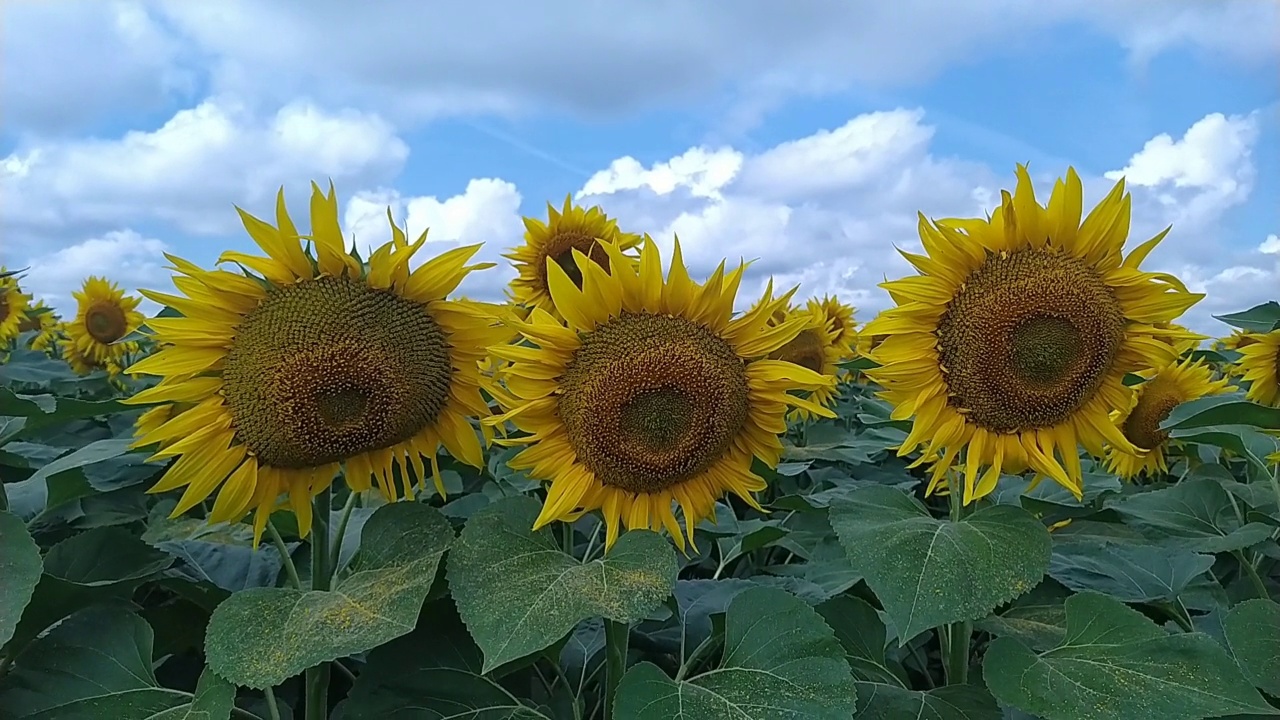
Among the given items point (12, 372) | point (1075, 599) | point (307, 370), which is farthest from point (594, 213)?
point (1075, 599)

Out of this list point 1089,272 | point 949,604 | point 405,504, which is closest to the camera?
point 949,604

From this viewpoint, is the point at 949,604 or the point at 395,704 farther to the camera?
the point at 395,704

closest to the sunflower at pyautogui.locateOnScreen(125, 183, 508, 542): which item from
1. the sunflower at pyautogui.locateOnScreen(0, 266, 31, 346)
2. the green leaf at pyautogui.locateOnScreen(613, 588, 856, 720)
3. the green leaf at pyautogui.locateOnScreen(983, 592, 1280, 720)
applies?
the green leaf at pyautogui.locateOnScreen(613, 588, 856, 720)

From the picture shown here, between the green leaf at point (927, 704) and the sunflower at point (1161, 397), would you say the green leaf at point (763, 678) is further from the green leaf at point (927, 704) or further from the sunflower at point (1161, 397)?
the sunflower at point (1161, 397)

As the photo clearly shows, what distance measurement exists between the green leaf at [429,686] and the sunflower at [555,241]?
290cm

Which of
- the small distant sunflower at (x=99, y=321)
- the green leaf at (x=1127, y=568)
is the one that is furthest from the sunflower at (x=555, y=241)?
the small distant sunflower at (x=99, y=321)

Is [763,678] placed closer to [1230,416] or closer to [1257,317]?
[1230,416]

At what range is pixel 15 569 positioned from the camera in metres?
1.83

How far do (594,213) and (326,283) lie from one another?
301 cm

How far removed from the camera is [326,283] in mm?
2010

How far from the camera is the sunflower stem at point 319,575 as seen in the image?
2.01m

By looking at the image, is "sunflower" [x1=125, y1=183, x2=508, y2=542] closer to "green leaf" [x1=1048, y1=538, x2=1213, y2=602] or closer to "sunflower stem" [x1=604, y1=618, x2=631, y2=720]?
"sunflower stem" [x1=604, y1=618, x2=631, y2=720]

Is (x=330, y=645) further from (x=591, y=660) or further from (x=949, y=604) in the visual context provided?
(x=949, y=604)

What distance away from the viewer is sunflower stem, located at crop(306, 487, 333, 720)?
2006 mm
